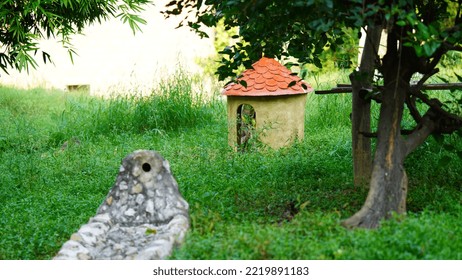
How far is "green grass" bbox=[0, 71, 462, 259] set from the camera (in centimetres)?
489

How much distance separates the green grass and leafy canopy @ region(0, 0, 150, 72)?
4.15 feet

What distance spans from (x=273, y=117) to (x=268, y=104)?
0.18 metres

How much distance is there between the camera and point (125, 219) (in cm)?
593

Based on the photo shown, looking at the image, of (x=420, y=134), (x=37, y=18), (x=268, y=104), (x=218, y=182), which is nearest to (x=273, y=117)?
(x=268, y=104)

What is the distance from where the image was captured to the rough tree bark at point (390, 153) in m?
5.30

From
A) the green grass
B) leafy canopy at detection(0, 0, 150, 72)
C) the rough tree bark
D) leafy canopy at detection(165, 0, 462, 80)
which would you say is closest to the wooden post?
the green grass

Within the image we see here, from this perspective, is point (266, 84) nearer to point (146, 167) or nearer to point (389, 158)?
point (146, 167)

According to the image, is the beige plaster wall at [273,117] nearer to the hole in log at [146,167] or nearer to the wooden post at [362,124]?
the wooden post at [362,124]

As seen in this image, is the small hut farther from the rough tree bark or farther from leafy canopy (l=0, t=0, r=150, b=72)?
the rough tree bark

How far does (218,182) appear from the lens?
7445mm

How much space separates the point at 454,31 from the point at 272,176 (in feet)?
9.48

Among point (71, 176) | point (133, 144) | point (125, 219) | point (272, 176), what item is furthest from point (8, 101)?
point (125, 219)

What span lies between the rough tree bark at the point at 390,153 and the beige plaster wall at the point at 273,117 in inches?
143
